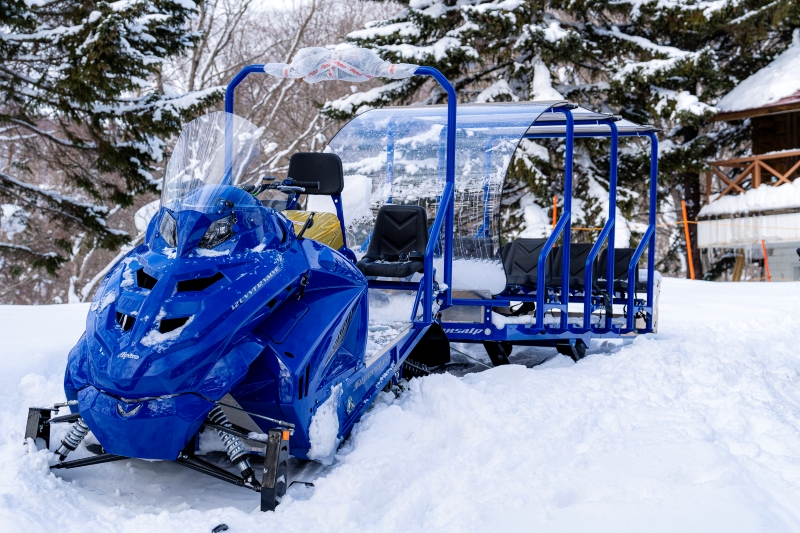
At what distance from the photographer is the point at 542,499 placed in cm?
330

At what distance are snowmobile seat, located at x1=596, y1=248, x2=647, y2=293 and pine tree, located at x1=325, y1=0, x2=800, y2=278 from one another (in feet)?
27.1

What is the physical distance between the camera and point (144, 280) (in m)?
3.42

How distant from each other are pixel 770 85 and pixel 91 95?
51.7 ft

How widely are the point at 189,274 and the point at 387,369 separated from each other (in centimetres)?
165

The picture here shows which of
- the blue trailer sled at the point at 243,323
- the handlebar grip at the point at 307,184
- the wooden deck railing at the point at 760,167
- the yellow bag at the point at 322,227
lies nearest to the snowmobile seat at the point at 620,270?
the blue trailer sled at the point at 243,323

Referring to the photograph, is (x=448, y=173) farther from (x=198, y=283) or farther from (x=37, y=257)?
(x=37, y=257)

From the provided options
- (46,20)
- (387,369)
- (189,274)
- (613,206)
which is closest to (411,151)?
(613,206)

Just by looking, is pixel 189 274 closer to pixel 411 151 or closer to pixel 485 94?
pixel 411 151

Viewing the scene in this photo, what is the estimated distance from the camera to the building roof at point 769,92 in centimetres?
1970

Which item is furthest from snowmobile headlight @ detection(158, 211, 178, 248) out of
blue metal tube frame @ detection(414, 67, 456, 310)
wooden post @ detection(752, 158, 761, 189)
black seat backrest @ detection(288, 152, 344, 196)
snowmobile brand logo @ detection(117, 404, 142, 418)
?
wooden post @ detection(752, 158, 761, 189)

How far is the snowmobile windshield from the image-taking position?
3697mm

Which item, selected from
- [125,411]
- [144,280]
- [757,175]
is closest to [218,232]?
[144,280]

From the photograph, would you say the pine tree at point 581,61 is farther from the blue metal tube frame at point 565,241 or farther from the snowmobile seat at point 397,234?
the snowmobile seat at point 397,234

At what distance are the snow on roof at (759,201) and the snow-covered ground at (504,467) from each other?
1571cm
